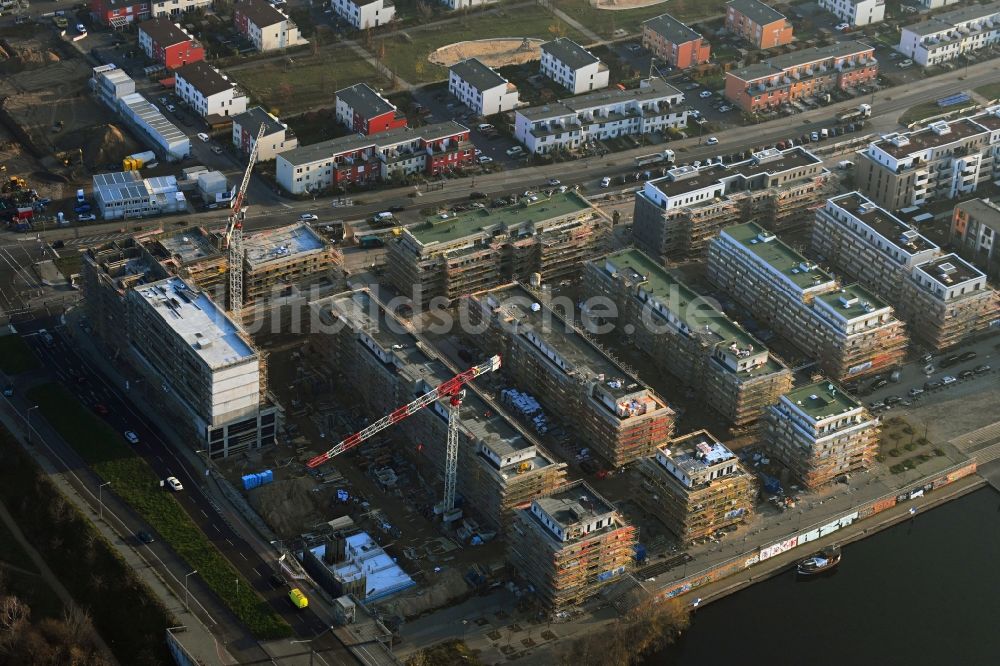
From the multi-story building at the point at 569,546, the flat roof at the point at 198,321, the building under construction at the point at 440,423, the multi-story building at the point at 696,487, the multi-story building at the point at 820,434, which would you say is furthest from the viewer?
the multi-story building at the point at 820,434

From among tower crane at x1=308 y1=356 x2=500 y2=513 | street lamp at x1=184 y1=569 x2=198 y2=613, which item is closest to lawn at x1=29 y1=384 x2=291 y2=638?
street lamp at x1=184 y1=569 x2=198 y2=613

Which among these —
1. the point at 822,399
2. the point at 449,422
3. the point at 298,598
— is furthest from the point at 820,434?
the point at 298,598

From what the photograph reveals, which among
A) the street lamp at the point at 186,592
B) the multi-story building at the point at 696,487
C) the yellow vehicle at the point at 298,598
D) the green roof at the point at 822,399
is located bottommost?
the street lamp at the point at 186,592

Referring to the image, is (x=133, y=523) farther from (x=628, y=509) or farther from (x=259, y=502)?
(x=628, y=509)

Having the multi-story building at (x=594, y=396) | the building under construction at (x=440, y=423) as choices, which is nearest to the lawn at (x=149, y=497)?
the building under construction at (x=440, y=423)

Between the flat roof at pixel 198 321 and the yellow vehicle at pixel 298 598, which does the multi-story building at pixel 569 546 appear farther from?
the flat roof at pixel 198 321

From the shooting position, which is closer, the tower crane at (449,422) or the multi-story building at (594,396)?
the tower crane at (449,422)

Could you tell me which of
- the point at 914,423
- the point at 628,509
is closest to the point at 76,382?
the point at 628,509

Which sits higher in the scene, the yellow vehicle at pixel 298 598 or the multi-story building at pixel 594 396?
the multi-story building at pixel 594 396
